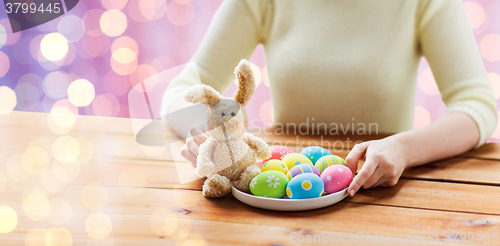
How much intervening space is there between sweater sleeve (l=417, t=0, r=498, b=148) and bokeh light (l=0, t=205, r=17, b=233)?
3.07 feet

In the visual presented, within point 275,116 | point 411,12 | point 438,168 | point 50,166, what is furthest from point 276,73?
point 50,166

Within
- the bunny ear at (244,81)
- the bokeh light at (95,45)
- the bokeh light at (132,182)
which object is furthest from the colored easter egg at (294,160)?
the bokeh light at (95,45)

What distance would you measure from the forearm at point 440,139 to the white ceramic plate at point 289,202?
25 cm

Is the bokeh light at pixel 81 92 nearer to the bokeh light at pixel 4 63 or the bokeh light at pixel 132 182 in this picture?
the bokeh light at pixel 4 63

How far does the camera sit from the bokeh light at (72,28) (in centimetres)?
170

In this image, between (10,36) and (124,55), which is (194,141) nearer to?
(124,55)

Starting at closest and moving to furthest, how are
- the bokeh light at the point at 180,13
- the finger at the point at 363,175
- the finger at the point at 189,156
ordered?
the finger at the point at 363,175 → the finger at the point at 189,156 → the bokeh light at the point at 180,13

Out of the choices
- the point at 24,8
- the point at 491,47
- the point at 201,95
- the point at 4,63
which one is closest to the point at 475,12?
the point at 491,47

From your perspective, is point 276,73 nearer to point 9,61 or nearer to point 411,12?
point 411,12

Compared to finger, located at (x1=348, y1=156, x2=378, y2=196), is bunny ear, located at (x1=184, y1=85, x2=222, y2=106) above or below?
above

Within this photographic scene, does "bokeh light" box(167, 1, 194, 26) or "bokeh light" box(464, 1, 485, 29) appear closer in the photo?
"bokeh light" box(464, 1, 485, 29)

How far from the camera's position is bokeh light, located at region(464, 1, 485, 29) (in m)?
1.47

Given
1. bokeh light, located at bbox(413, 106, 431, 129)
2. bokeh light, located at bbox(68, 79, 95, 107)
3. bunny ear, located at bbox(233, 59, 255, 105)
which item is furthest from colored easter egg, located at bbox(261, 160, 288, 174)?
bokeh light, located at bbox(68, 79, 95, 107)

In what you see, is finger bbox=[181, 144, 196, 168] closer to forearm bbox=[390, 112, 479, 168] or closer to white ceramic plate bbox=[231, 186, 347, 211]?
white ceramic plate bbox=[231, 186, 347, 211]
